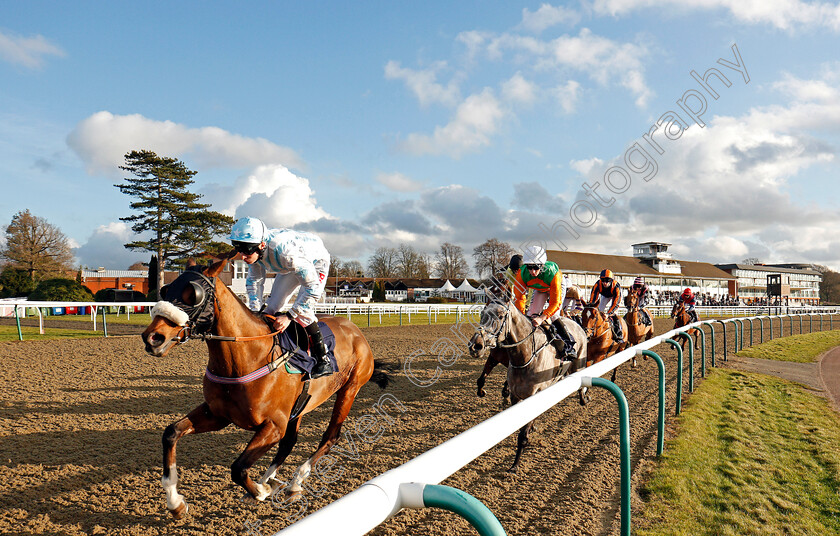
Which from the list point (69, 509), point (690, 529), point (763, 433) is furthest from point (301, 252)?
point (763, 433)

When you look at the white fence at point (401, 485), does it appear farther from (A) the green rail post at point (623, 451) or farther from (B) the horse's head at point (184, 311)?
(B) the horse's head at point (184, 311)

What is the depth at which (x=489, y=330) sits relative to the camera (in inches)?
176

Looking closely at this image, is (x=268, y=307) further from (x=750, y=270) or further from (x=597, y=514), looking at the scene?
(x=750, y=270)

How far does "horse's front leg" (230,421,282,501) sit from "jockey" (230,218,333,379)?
0.53 metres

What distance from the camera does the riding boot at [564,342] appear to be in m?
5.29

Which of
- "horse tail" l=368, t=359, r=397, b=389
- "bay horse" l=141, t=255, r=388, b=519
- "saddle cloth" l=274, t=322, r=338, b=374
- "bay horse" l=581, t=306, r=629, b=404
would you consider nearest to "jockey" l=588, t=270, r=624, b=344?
"bay horse" l=581, t=306, r=629, b=404

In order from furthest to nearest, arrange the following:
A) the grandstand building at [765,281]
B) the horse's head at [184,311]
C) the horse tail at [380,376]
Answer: the grandstand building at [765,281] < the horse tail at [380,376] < the horse's head at [184,311]

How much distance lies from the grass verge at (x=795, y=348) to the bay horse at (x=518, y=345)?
934cm

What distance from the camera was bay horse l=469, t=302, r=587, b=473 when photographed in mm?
4488

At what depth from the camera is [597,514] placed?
3164 mm

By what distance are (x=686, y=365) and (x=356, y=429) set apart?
7549mm

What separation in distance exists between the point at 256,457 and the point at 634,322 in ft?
27.6

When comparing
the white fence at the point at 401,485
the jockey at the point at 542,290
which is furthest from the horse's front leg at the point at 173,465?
the jockey at the point at 542,290

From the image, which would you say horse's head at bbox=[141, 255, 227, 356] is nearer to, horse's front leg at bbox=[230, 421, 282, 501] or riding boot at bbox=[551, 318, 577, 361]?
horse's front leg at bbox=[230, 421, 282, 501]
